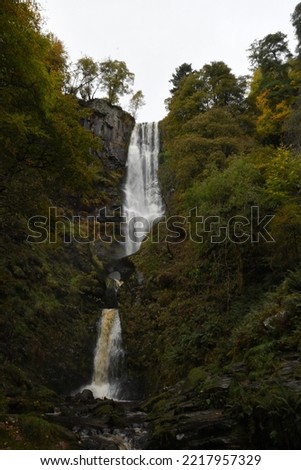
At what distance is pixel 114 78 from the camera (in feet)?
128

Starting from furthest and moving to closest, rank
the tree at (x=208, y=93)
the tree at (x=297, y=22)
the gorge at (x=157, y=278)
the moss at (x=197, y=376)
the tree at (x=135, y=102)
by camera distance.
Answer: the tree at (x=135, y=102) → the tree at (x=297, y=22) → the tree at (x=208, y=93) → the moss at (x=197, y=376) → the gorge at (x=157, y=278)

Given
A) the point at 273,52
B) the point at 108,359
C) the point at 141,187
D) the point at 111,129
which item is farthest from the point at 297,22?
the point at 108,359

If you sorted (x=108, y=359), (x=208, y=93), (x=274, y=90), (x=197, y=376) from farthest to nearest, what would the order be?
(x=274, y=90)
(x=208, y=93)
(x=108, y=359)
(x=197, y=376)

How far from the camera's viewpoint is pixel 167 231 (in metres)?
21.9

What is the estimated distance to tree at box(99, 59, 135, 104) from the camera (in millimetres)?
38375

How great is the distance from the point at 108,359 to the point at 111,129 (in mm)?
25804

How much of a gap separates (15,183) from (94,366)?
31.5ft

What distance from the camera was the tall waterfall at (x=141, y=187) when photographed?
28.6m

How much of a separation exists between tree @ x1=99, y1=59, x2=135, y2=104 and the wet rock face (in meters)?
2.83

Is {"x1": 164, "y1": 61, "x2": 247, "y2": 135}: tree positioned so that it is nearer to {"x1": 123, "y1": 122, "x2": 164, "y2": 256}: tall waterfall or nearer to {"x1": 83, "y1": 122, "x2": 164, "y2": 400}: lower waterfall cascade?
{"x1": 123, "y1": 122, "x2": 164, "y2": 256}: tall waterfall

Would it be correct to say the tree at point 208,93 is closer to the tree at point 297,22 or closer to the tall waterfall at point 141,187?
the tree at point 297,22

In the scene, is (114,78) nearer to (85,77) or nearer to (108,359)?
(85,77)

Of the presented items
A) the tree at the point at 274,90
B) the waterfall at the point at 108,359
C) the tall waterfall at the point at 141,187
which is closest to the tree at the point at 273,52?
the tree at the point at 274,90

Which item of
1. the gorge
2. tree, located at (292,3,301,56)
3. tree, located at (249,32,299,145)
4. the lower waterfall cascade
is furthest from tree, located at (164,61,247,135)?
the lower waterfall cascade
